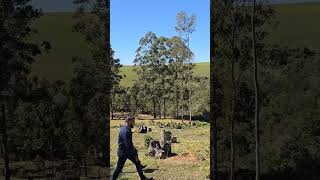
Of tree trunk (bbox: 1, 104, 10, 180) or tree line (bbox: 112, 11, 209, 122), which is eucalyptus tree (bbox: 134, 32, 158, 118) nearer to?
tree line (bbox: 112, 11, 209, 122)

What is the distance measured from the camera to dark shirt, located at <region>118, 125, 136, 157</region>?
295 inches

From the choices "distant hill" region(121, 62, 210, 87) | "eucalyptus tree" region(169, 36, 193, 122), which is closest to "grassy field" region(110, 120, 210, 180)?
"eucalyptus tree" region(169, 36, 193, 122)

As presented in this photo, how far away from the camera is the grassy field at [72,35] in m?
8.47

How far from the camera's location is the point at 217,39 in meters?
9.02

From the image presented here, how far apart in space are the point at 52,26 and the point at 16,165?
269cm

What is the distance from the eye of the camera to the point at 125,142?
7535mm

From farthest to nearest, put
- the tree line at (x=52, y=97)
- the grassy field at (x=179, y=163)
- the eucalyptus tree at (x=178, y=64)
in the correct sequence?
the eucalyptus tree at (x=178, y=64)
the grassy field at (x=179, y=163)
the tree line at (x=52, y=97)

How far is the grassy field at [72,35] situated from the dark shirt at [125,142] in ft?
6.80

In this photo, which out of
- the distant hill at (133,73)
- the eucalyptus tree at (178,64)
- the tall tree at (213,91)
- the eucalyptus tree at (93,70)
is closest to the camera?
the tall tree at (213,91)

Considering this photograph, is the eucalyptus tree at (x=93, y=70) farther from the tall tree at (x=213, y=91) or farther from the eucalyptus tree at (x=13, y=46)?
the tall tree at (x=213, y=91)

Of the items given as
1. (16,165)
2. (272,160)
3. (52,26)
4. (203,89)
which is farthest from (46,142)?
(203,89)

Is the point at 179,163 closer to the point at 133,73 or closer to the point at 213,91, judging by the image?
the point at 213,91

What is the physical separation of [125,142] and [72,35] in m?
2.74

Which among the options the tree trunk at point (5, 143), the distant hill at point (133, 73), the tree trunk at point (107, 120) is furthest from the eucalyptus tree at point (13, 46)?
the distant hill at point (133, 73)
